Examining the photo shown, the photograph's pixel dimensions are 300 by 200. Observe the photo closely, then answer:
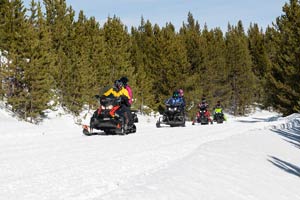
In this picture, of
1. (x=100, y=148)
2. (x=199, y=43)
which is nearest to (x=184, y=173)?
(x=100, y=148)

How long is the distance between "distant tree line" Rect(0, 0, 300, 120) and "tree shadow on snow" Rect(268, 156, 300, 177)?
594 inches

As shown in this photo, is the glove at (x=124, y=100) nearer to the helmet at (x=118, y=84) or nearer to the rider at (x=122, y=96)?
the rider at (x=122, y=96)

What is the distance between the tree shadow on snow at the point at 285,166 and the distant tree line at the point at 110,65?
1508 centimetres

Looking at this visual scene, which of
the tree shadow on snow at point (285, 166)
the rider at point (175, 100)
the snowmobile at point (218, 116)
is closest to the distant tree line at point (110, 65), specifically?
the rider at point (175, 100)

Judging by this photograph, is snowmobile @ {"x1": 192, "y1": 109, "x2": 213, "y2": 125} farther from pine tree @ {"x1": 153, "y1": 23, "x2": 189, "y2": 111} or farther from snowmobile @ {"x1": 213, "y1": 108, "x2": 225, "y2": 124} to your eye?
pine tree @ {"x1": 153, "y1": 23, "x2": 189, "y2": 111}

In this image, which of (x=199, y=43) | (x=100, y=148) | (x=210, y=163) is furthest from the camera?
(x=199, y=43)

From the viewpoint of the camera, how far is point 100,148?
9055 mm

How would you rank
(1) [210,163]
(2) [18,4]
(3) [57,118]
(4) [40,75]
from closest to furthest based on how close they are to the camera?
(1) [210,163], (4) [40,75], (2) [18,4], (3) [57,118]

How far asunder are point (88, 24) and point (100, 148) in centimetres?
3102

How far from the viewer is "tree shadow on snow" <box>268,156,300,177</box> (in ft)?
33.4

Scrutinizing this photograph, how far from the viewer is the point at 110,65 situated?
1407 inches

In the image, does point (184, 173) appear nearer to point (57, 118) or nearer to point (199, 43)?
point (57, 118)

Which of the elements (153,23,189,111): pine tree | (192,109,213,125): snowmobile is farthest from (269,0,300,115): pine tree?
(192,109,213,125): snowmobile

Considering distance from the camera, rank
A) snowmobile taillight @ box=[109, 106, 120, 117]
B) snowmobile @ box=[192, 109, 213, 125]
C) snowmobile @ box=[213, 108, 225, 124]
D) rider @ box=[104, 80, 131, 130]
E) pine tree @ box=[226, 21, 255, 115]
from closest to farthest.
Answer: snowmobile taillight @ box=[109, 106, 120, 117]
rider @ box=[104, 80, 131, 130]
snowmobile @ box=[192, 109, 213, 125]
snowmobile @ box=[213, 108, 225, 124]
pine tree @ box=[226, 21, 255, 115]
